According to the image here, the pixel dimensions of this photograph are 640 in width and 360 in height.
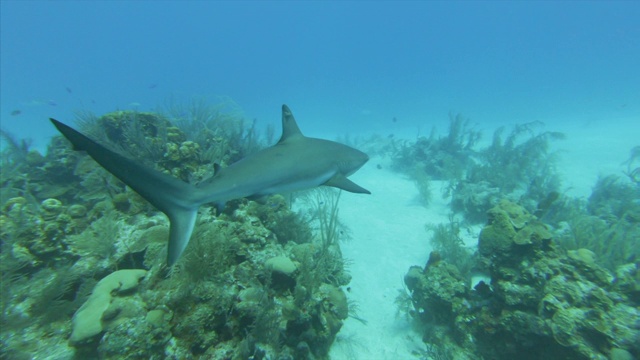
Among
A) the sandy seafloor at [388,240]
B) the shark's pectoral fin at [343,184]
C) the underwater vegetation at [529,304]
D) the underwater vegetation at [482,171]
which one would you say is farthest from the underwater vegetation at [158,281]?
the underwater vegetation at [482,171]

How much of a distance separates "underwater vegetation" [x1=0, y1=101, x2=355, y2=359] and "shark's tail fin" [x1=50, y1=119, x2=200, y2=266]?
1.03m

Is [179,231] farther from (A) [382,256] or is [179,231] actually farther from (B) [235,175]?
(A) [382,256]

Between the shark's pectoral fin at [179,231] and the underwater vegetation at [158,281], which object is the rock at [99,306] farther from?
the shark's pectoral fin at [179,231]

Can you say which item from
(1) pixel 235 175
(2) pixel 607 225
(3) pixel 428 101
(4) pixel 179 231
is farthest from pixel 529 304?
(3) pixel 428 101

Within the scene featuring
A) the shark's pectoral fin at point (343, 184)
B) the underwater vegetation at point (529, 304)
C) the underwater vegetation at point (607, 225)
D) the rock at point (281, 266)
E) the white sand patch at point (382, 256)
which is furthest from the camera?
the underwater vegetation at point (607, 225)

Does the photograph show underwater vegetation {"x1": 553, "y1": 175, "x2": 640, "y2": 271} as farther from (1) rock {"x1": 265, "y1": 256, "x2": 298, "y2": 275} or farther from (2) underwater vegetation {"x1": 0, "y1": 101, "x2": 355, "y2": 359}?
(1) rock {"x1": 265, "y1": 256, "x2": 298, "y2": 275}

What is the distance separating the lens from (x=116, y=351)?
2674 millimetres

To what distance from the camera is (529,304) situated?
13.5 feet

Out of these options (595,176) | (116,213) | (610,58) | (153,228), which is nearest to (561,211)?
(595,176)

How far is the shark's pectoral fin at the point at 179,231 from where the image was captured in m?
2.54

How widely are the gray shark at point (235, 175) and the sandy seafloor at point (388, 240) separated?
304 centimetres

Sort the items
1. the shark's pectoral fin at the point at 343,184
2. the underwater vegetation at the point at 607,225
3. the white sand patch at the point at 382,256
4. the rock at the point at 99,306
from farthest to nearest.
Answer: the underwater vegetation at the point at 607,225 < the white sand patch at the point at 382,256 < the shark's pectoral fin at the point at 343,184 < the rock at the point at 99,306

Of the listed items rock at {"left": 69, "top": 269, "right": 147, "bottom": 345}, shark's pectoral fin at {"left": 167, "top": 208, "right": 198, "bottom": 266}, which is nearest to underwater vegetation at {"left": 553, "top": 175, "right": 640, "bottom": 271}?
shark's pectoral fin at {"left": 167, "top": 208, "right": 198, "bottom": 266}

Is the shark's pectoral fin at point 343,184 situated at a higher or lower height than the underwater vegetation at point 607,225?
higher
